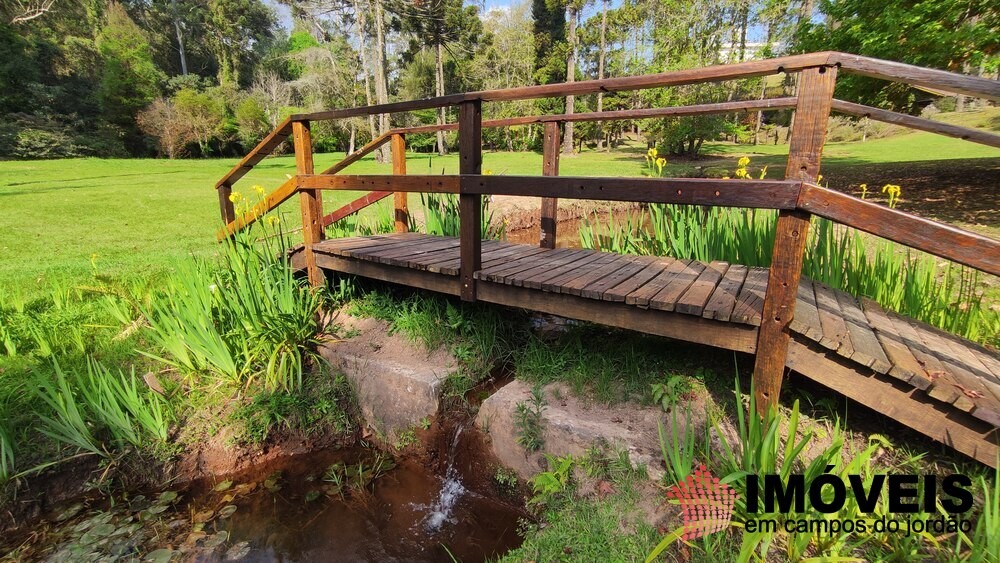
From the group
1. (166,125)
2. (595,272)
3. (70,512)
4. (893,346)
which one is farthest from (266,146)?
(166,125)

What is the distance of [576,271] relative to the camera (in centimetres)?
308

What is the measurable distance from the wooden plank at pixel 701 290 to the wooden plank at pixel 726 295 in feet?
0.08

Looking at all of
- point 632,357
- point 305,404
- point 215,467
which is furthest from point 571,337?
point 215,467

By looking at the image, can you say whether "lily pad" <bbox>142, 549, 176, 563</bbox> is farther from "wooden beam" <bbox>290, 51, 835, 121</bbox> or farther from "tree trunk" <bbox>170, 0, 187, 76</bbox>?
"tree trunk" <bbox>170, 0, 187, 76</bbox>

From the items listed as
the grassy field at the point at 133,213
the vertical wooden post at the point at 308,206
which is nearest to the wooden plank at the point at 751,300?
the grassy field at the point at 133,213

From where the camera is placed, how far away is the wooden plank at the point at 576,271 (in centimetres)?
271

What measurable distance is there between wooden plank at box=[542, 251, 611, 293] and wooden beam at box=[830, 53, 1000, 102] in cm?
156

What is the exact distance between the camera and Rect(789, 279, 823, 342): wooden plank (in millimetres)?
2002

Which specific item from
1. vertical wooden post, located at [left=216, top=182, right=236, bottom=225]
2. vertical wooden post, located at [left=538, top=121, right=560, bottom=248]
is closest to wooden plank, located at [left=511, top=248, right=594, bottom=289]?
vertical wooden post, located at [left=538, top=121, right=560, bottom=248]

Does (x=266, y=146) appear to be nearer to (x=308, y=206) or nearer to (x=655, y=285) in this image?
(x=308, y=206)

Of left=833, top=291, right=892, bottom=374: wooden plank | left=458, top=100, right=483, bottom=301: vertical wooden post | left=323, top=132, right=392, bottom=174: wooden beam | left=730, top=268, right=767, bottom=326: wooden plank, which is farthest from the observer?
left=323, top=132, right=392, bottom=174: wooden beam

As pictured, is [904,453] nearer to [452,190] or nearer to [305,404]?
[452,190]

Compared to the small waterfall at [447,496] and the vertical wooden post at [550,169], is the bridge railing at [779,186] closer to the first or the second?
the small waterfall at [447,496]

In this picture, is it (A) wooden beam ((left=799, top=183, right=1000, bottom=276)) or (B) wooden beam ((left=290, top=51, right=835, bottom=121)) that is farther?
(B) wooden beam ((left=290, top=51, right=835, bottom=121))
